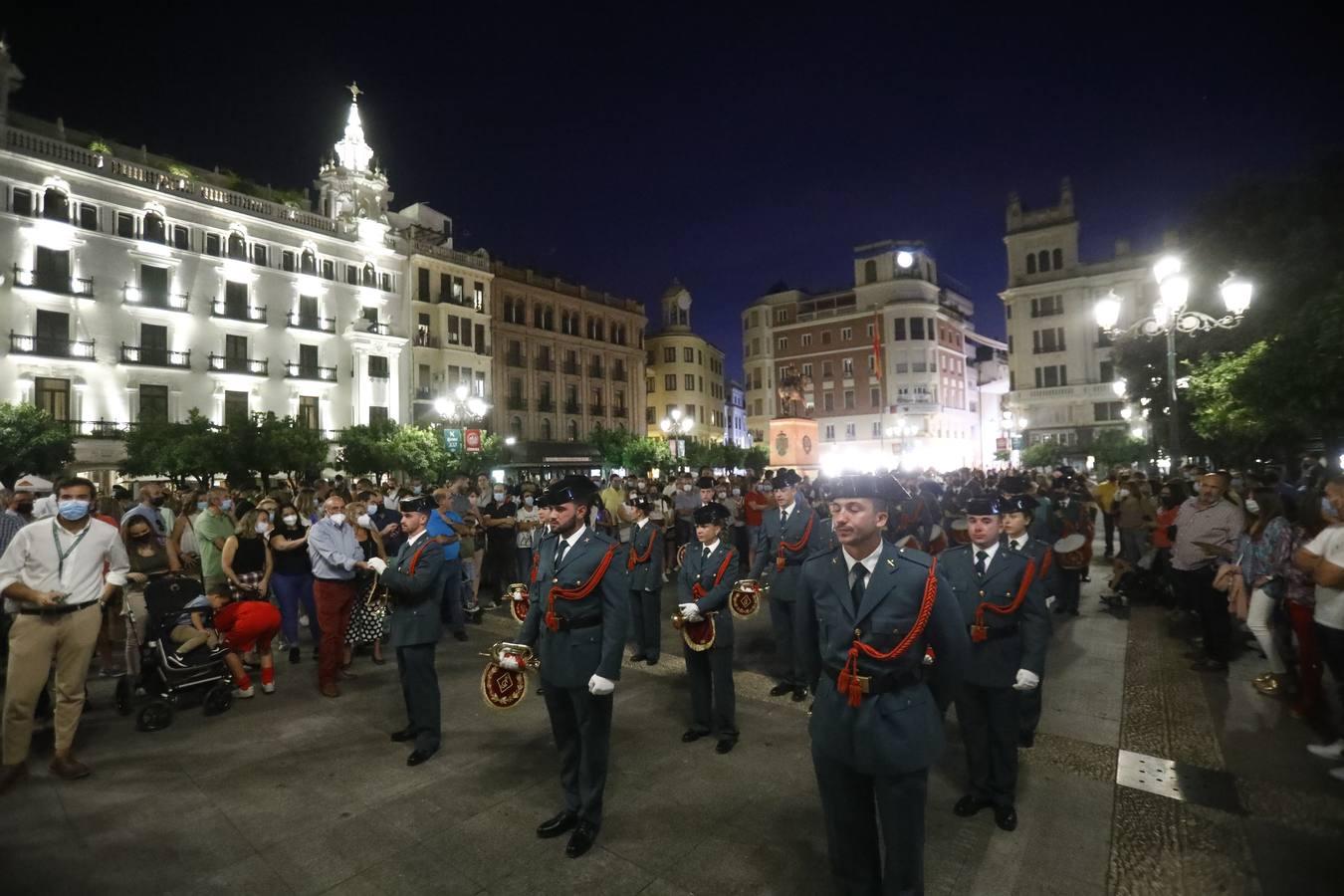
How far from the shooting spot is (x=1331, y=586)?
5227mm

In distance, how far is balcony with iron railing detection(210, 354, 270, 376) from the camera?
36281 millimetres

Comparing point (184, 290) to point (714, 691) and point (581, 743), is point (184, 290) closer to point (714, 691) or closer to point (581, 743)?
point (714, 691)

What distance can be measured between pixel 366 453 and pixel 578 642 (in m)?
33.9

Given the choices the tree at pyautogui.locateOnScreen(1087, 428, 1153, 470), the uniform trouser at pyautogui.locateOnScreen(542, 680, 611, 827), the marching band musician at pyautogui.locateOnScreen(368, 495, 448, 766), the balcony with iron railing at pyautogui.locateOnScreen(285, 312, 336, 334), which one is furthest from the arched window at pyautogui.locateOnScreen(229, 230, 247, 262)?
A: the tree at pyautogui.locateOnScreen(1087, 428, 1153, 470)

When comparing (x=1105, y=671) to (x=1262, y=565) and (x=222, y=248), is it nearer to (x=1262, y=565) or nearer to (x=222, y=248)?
(x=1262, y=565)

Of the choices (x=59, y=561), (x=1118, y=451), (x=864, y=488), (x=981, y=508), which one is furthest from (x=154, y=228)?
(x=1118, y=451)

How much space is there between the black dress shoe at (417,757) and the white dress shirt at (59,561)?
2.80m

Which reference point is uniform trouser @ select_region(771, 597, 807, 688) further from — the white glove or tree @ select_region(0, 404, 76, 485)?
tree @ select_region(0, 404, 76, 485)

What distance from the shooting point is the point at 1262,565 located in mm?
6418

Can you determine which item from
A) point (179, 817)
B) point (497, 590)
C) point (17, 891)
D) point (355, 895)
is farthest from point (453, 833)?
point (497, 590)

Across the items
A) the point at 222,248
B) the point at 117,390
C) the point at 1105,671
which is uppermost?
the point at 222,248

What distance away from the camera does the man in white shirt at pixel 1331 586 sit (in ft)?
17.0

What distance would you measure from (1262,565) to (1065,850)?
4.02 metres

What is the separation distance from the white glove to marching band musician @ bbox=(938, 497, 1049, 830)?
0.04ft
